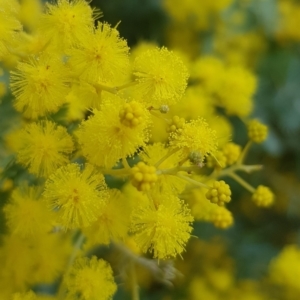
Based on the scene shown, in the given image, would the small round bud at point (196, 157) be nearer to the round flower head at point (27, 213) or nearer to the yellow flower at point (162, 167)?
the yellow flower at point (162, 167)

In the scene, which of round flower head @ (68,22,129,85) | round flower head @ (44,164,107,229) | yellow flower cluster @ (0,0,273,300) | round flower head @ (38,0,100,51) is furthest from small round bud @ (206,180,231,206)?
round flower head @ (38,0,100,51)

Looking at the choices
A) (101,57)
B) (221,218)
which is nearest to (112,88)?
(101,57)

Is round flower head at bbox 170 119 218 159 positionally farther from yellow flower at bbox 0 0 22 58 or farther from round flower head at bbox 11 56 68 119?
yellow flower at bbox 0 0 22 58

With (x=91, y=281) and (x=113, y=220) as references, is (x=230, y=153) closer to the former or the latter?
(x=113, y=220)

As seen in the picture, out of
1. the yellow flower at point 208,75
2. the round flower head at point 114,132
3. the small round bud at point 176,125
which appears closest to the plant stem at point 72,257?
the round flower head at point 114,132

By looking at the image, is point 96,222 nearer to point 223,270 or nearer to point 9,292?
point 9,292

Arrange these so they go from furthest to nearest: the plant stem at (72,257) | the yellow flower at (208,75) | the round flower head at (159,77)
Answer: the yellow flower at (208,75) < the plant stem at (72,257) < the round flower head at (159,77)
